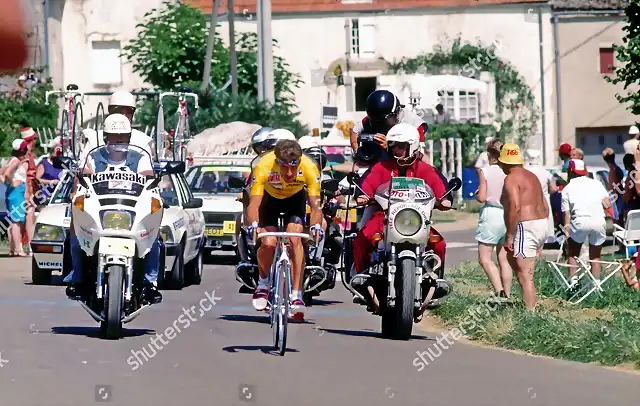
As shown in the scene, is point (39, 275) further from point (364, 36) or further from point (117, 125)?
point (364, 36)

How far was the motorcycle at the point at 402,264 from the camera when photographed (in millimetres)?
11789

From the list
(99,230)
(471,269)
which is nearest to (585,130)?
(471,269)

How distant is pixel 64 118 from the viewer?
2377cm

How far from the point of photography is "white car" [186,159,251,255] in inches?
883

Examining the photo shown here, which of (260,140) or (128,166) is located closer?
(128,166)

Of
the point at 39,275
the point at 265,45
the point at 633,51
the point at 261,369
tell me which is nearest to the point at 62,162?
the point at 261,369

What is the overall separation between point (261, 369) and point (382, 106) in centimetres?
429

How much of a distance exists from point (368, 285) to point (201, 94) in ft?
90.9

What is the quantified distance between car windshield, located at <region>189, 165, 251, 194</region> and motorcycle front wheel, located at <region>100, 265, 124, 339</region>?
39.1 feet

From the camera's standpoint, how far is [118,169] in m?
12.1

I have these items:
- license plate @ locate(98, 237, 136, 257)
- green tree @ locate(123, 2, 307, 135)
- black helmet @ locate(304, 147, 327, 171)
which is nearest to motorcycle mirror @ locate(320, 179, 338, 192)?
black helmet @ locate(304, 147, 327, 171)

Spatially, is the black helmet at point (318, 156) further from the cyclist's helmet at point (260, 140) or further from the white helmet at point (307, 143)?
the cyclist's helmet at point (260, 140)

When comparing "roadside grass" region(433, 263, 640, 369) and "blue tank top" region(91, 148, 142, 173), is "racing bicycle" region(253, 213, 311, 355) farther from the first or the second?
"roadside grass" region(433, 263, 640, 369)

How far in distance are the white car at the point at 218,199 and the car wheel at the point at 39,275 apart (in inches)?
148
